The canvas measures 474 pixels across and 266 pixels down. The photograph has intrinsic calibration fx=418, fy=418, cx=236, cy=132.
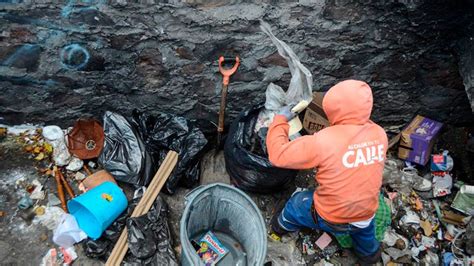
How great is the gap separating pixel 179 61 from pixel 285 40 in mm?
800

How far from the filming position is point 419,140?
11.8 ft

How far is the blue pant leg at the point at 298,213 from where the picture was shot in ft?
9.34

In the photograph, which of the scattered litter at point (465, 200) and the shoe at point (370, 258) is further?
the scattered litter at point (465, 200)

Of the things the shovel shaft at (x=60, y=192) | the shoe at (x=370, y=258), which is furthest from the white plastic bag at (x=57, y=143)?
the shoe at (x=370, y=258)

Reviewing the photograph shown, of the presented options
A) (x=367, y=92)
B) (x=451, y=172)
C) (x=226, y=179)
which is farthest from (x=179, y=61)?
(x=451, y=172)

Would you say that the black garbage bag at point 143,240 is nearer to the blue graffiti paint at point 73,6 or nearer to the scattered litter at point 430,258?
the blue graffiti paint at point 73,6

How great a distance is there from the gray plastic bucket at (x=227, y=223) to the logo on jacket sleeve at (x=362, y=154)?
2.13 ft

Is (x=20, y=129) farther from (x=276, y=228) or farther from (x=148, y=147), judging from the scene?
(x=276, y=228)

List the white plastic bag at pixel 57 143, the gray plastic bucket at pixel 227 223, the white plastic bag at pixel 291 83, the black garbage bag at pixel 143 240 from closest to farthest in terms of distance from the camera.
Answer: the gray plastic bucket at pixel 227 223, the white plastic bag at pixel 291 83, the black garbage bag at pixel 143 240, the white plastic bag at pixel 57 143

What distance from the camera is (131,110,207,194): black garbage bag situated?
10.4ft

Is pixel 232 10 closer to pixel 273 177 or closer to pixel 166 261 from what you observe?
pixel 273 177

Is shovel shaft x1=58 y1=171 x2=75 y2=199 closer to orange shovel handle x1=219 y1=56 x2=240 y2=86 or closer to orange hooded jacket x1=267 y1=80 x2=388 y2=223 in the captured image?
orange shovel handle x1=219 y1=56 x2=240 y2=86

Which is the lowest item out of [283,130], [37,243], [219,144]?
[37,243]

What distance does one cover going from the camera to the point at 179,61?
3.12 m
